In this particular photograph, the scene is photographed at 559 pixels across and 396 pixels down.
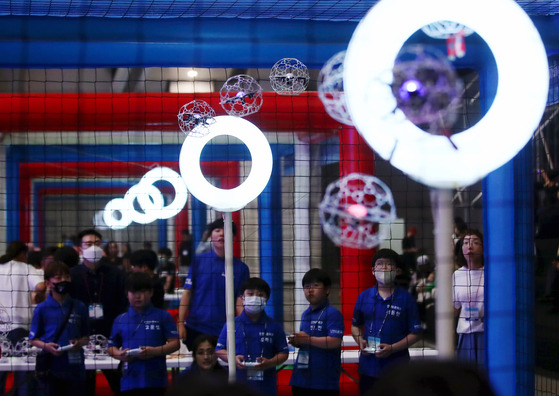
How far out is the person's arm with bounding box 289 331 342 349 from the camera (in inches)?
125

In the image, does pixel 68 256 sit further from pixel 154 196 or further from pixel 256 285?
pixel 256 285

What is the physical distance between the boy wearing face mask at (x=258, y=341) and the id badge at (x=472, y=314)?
0.91m

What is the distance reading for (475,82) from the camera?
11.4 feet

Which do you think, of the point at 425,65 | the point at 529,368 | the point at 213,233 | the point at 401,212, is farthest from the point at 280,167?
the point at 401,212

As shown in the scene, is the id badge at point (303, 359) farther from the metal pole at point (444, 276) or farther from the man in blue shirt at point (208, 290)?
the metal pole at point (444, 276)

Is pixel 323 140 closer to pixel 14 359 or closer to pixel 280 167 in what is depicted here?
pixel 280 167

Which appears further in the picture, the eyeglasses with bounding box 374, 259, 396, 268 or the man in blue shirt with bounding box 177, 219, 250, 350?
the man in blue shirt with bounding box 177, 219, 250, 350

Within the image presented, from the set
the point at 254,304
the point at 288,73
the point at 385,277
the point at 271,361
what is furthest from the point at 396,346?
the point at 288,73

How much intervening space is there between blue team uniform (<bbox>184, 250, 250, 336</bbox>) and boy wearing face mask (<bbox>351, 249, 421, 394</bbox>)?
87 centimetres

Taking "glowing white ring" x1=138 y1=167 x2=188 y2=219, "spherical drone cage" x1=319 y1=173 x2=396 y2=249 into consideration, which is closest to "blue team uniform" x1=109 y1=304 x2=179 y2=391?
"glowing white ring" x1=138 y1=167 x2=188 y2=219

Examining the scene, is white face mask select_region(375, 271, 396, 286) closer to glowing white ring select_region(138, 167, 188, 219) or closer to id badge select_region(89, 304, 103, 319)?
id badge select_region(89, 304, 103, 319)

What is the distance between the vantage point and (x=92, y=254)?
13.9 ft

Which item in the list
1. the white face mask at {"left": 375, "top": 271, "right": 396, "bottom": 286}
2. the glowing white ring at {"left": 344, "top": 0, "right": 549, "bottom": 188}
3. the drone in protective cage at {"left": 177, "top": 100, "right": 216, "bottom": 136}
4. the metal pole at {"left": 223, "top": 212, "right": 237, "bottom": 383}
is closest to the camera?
the glowing white ring at {"left": 344, "top": 0, "right": 549, "bottom": 188}

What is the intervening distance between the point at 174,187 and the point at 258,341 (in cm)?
231
